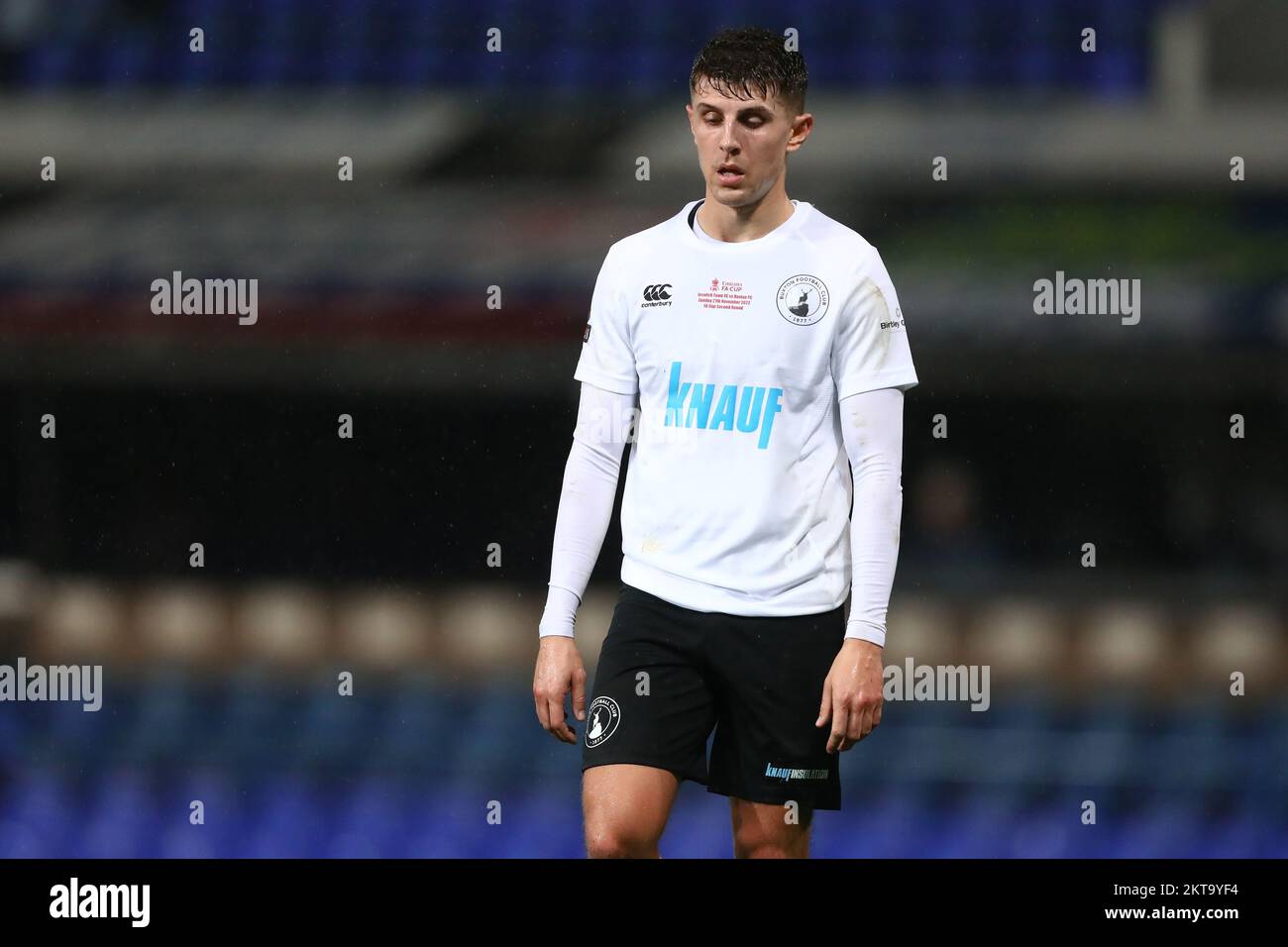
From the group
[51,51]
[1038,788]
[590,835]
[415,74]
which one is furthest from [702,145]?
[51,51]

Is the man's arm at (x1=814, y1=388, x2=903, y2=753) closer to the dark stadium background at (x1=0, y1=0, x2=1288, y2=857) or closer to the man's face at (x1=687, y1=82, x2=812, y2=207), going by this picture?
the man's face at (x1=687, y1=82, x2=812, y2=207)

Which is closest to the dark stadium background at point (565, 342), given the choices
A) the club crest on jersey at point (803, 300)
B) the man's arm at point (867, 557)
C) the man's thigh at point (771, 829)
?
the man's thigh at point (771, 829)

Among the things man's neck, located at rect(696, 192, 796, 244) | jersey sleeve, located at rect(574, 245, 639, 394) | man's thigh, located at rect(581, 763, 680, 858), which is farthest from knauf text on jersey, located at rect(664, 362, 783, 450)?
man's thigh, located at rect(581, 763, 680, 858)

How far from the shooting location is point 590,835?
2.67 m

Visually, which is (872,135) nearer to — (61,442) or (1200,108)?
(1200,108)

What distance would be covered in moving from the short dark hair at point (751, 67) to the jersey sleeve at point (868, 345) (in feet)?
1.09

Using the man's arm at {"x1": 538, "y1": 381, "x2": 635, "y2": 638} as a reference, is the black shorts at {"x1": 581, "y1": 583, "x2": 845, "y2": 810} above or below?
below

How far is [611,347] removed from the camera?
9.29 ft

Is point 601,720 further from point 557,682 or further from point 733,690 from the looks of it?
point 733,690

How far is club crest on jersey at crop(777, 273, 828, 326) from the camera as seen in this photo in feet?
8.97

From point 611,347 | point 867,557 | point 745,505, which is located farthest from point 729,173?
point 867,557

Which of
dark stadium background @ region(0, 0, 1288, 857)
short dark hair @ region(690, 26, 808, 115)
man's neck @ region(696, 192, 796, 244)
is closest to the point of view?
short dark hair @ region(690, 26, 808, 115)

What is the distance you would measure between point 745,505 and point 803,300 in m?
0.36

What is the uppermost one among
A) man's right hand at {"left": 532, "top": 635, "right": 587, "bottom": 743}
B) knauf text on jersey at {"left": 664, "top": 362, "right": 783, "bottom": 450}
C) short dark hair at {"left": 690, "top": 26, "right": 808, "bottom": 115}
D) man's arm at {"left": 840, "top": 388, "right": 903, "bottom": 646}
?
short dark hair at {"left": 690, "top": 26, "right": 808, "bottom": 115}
